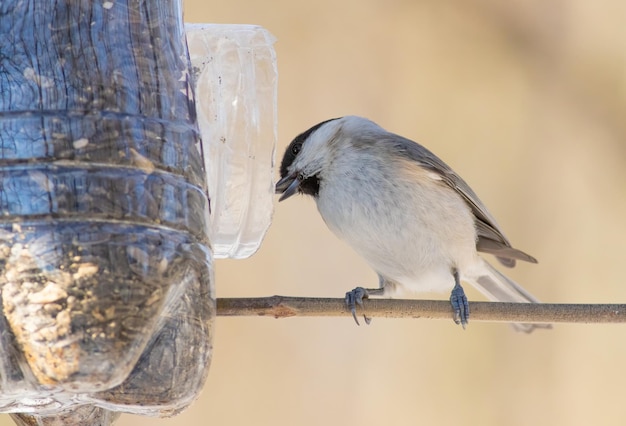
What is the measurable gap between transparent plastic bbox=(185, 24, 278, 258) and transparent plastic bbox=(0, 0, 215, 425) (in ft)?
2.02

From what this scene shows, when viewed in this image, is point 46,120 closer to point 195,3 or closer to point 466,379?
point 195,3

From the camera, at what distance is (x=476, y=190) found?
117 inches

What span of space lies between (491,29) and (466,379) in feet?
3.72

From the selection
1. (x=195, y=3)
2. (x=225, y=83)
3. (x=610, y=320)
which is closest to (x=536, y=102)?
(x=195, y=3)

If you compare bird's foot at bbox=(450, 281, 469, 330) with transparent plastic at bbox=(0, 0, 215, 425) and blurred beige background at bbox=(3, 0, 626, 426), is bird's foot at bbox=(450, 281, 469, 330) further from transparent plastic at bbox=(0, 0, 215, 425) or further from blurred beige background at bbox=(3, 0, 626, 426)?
blurred beige background at bbox=(3, 0, 626, 426)

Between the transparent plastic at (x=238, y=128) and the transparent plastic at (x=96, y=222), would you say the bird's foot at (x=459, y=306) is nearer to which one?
the transparent plastic at (x=238, y=128)

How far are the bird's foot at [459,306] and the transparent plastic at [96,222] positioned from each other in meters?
0.55

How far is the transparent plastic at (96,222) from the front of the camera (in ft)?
3.66

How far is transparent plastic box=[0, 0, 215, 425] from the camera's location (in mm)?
1114

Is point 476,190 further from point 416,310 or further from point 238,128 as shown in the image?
point 416,310

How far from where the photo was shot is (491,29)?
3.04 metres

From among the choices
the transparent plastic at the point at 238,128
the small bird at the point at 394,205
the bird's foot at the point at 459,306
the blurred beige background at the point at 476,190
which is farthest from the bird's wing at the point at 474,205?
the blurred beige background at the point at 476,190

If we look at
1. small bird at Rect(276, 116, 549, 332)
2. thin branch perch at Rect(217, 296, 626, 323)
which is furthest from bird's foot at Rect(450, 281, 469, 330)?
thin branch perch at Rect(217, 296, 626, 323)

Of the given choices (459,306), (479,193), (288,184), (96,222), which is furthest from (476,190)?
(96,222)
